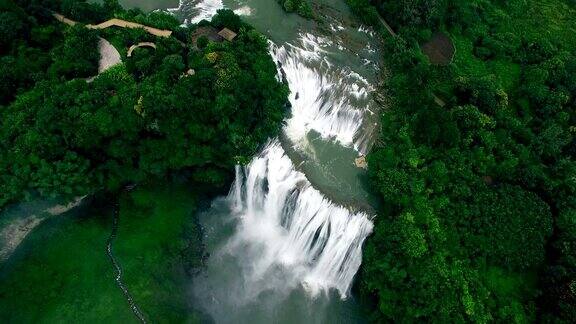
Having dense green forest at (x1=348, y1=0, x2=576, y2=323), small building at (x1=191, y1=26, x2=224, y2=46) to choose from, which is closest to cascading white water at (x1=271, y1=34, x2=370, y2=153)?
dense green forest at (x1=348, y1=0, x2=576, y2=323)

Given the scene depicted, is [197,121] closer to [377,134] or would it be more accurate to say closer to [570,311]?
[377,134]

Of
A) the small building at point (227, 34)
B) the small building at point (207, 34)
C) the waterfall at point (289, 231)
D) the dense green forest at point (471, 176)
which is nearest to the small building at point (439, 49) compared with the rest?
the dense green forest at point (471, 176)

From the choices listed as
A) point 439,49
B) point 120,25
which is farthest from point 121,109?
point 439,49

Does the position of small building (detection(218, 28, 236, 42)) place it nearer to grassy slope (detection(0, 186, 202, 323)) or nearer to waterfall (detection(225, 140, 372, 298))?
waterfall (detection(225, 140, 372, 298))

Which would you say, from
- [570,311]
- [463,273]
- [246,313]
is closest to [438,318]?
[463,273]

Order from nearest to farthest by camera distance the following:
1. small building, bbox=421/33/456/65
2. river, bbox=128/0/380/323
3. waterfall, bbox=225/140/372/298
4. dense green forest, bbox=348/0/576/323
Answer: dense green forest, bbox=348/0/576/323, river, bbox=128/0/380/323, waterfall, bbox=225/140/372/298, small building, bbox=421/33/456/65

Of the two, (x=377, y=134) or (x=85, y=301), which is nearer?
(x=85, y=301)

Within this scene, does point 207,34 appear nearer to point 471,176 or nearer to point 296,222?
point 296,222
